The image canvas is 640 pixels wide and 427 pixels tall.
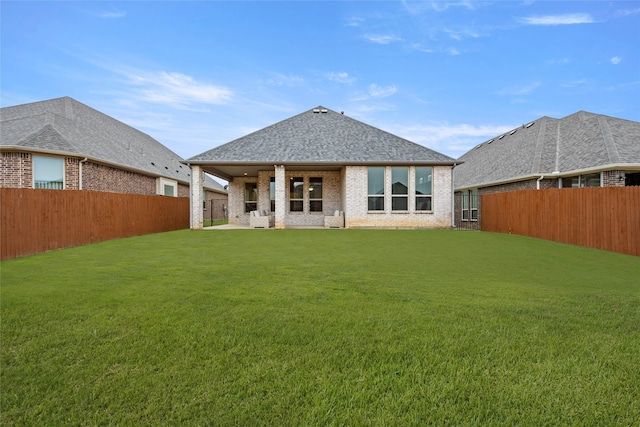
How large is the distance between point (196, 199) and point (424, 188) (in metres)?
12.0

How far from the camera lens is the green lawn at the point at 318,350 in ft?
6.23

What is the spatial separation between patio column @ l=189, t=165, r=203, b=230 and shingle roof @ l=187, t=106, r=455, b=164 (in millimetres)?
669

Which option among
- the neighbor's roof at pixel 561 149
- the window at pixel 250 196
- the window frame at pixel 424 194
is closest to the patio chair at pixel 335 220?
the window frame at pixel 424 194

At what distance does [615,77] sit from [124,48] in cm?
2551

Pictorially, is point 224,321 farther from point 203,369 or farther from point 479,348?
point 479,348

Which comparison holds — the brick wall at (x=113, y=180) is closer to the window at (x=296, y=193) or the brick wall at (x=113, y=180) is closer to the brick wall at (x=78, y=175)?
the brick wall at (x=78, y=175)

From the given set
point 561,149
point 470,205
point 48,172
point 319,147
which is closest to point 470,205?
point 470,205

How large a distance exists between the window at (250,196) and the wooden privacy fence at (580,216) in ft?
46.0

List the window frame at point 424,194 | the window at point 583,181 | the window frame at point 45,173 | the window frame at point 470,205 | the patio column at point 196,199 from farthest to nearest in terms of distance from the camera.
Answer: the window frame at point 470,205 → the window frame at point 424,194 → the patio column at point 196,199 → the window at point 583,181 → the window frame at point 45,173

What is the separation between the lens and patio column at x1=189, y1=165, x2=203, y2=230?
1650 centimetres

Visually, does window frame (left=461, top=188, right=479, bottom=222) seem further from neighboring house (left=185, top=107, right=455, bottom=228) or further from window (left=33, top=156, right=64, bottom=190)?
window (left=33, top=156, right=64, bottom=190)

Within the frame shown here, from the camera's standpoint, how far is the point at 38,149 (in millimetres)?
14016

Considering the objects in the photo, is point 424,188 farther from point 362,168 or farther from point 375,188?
point 362,168

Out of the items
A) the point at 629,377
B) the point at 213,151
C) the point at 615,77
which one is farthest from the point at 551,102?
the point at 629,377
